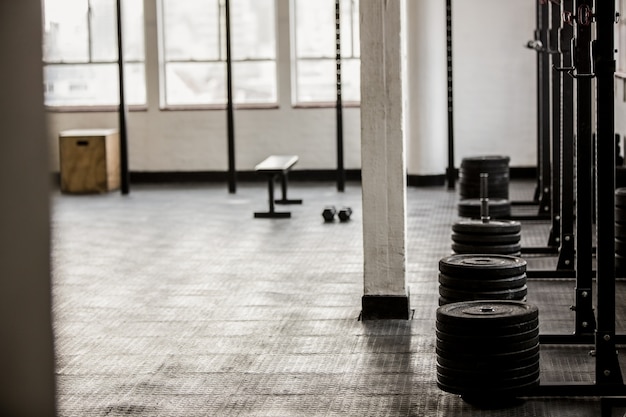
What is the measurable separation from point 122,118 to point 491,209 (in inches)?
227

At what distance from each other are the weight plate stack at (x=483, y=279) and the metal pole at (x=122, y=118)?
8.26m

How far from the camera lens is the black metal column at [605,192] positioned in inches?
166

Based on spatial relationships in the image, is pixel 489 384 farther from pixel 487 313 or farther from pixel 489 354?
pixel 487 313

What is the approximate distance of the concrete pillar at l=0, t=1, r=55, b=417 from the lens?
2.13ft

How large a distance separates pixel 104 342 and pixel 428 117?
7828mm

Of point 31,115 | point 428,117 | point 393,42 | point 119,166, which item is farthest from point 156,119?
point 31,115

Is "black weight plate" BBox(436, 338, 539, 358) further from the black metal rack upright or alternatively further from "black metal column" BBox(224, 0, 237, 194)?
"black metal column" BBox(224, 0, 237, 194)

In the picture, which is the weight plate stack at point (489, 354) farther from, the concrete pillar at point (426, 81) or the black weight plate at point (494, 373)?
the concrete pillar at point (426, 81)

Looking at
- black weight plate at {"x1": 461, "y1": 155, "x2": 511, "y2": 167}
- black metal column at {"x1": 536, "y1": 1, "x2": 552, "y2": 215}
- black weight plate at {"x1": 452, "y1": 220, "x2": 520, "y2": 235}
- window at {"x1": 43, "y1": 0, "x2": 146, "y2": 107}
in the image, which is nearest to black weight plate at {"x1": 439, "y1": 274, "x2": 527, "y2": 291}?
black weight plate at {"x1": 452, "y1": 220, "x2": 520, "y2": 235}

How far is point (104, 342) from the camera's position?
19.2 feet

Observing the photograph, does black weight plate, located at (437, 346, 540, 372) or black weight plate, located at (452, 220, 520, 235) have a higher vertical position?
black weight plate, located at (452, 220, 520, 235)

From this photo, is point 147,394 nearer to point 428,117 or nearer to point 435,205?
point 435,205

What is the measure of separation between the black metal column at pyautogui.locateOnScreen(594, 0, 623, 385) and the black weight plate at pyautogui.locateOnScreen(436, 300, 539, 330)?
316 millimetres

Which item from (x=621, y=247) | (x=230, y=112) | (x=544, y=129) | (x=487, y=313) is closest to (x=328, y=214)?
(x=544, y=129)
